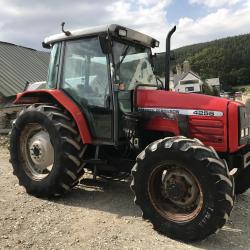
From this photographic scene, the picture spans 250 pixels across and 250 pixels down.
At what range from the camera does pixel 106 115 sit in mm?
5762

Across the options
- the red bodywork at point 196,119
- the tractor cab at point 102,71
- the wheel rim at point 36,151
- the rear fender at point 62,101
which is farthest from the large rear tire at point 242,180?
the wheel rim at point 36,151

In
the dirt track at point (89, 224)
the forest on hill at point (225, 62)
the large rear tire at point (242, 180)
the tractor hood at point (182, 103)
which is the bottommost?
the dirt track at point (89, 224)

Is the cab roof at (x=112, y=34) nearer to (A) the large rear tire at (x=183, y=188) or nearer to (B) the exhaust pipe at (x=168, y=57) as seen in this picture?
(B) the exhaust pipe at (x=168, y=57)

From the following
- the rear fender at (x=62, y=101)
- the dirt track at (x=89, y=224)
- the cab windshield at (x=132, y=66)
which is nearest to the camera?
the dirt track at (x=89, y=224)

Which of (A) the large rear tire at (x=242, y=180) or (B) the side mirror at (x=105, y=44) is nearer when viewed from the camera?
(B) the side mirror at (x=105, y=44)

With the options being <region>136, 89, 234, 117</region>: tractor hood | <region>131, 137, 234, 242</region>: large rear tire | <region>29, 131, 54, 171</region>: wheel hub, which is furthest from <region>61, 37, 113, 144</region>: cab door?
<region>131, 137, 234, 242</region>: large rear tire

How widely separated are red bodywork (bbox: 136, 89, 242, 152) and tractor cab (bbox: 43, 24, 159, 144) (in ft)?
1.31

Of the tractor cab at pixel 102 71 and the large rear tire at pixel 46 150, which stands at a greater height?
the tractor cab at pixel 102 71

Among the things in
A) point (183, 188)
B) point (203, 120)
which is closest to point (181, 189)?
point (183, 188)

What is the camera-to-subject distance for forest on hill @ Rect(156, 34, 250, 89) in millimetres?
85875

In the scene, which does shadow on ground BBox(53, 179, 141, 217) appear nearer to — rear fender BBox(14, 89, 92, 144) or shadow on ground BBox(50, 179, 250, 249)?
shadow on ground BBox(50, 179, 250, 249)

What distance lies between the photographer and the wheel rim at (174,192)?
4.73 metres

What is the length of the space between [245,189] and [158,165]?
199cm

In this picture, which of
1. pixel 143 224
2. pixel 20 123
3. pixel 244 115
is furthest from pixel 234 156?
pixel 20 123
